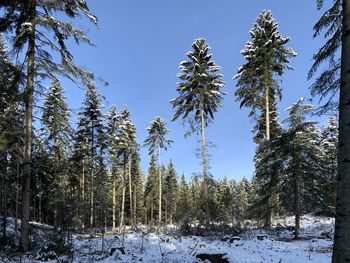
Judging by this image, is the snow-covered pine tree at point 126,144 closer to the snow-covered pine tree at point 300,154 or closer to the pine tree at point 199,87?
the pine tree at point 199,87

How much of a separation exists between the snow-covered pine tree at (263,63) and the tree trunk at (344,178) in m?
18.3

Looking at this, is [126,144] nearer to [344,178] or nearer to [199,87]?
[199,87]

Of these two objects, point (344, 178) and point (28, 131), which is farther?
point (28, 131)

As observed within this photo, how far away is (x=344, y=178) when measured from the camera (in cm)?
409

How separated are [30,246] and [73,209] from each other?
2.35 metres

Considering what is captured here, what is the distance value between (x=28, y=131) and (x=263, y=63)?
16780 mm

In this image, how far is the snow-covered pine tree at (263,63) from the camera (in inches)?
910

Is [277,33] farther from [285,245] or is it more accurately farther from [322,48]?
[322,48]

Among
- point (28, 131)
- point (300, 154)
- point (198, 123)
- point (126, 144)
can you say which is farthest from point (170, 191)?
point (28, 131)

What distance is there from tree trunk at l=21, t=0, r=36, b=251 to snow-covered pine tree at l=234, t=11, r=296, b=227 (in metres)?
15.3

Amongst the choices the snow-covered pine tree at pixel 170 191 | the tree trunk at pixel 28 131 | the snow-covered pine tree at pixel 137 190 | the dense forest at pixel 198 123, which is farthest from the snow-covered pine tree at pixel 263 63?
the snow-covered pine tree at pixel 170 191

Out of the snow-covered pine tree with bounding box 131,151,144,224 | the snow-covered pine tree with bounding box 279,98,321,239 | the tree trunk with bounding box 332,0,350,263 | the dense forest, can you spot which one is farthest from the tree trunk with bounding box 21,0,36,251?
the snow-covered pine tree with bounding box 131,151,144,224

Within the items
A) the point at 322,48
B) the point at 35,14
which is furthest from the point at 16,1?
the point at 322,48

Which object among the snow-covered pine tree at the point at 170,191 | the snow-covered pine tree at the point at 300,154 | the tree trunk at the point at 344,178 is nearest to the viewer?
the tree trunk at the point at 344,178
